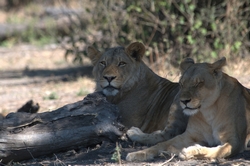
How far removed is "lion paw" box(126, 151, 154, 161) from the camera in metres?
4.53

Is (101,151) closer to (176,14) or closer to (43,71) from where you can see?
(176,14)

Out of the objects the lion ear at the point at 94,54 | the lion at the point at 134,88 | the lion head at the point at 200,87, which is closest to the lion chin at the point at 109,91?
the lion at the point at 134,88

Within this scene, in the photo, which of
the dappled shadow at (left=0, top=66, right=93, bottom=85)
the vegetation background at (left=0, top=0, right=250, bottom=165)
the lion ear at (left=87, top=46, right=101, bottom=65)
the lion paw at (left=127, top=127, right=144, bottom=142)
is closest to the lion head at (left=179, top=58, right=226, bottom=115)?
the lion paw at (left=127, top=127, right=144, bottom=142)

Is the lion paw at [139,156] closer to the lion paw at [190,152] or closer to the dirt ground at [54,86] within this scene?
the dirt ground at [54,86]

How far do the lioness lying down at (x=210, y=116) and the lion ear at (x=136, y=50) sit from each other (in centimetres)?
116

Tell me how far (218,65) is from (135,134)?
1.12 m

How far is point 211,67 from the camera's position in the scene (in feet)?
14.9

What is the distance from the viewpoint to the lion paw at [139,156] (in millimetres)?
4531

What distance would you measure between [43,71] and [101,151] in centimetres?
792

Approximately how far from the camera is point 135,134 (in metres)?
5.21

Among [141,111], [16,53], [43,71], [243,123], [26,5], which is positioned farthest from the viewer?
[26,5]

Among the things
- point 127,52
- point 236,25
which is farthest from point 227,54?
point 127,52

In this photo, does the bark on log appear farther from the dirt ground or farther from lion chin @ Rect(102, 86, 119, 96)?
lion chin @ Rect(102, 86, 119, 96)

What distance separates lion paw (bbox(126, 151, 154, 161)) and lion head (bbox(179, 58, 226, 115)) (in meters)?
0.47
